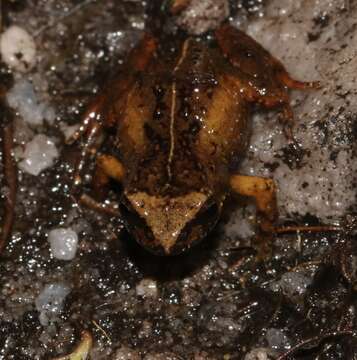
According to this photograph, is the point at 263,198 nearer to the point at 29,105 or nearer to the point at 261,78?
the point at 261,78

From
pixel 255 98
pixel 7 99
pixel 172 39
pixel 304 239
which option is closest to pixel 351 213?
pixel 304 239

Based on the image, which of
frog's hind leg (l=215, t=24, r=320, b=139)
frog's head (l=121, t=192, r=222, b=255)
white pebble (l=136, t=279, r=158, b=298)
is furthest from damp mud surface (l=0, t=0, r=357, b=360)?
frog's head (l=121, t=192, r=222, b=255)

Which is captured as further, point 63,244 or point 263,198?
point 63,244

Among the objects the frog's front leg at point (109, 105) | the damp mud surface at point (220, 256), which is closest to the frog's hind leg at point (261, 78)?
the damp mud surface at point (220, 256)

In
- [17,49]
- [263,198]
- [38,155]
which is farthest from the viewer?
[17,49]

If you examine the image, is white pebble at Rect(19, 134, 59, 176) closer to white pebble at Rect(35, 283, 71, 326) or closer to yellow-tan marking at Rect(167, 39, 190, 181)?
white pebble at Rect(35, 283, 71, 326)

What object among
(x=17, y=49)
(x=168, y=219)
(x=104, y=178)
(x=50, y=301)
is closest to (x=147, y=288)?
(x=50, y=301)

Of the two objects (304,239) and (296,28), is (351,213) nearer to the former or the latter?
(304,239)

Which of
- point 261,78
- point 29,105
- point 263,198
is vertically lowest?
point 263,198
